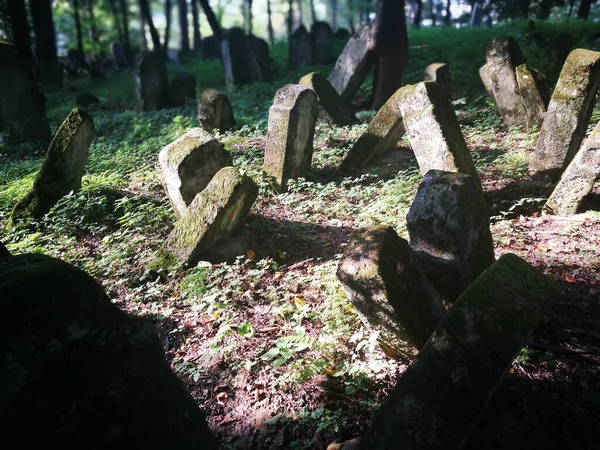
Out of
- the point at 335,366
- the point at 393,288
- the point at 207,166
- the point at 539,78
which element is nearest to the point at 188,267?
the point at 207,166

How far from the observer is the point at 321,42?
52.1 ft

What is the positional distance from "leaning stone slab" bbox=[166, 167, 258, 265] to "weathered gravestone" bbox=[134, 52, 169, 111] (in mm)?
9532

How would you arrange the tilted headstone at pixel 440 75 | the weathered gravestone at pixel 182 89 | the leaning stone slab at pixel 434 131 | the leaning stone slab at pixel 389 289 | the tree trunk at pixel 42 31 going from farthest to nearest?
the tree trunk at pixel 42 31, the weathered gravestone at pixel 182 89, the tilted headstone at pixel 440 75, the leaning stone slab at pixel 434 131, the leaning stone slab at pixel 389 289

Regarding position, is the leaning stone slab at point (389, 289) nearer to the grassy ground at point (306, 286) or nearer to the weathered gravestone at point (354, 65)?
the grassy ground at point (306, 286)

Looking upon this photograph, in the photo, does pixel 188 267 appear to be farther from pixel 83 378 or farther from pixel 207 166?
pixel 83 378

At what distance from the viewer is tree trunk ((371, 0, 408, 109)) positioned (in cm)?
968

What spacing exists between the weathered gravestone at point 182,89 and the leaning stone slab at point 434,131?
10.1m

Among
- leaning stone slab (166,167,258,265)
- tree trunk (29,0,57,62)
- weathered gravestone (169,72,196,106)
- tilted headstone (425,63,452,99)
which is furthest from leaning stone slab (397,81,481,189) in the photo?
tree trunk (29,0,57,62)

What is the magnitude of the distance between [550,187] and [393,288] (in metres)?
3.89

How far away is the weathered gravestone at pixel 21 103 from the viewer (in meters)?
10.6

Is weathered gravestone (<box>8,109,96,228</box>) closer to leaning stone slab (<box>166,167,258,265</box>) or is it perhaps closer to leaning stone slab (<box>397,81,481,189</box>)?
leaning stone slab (<box>166,167,258,265</box>)

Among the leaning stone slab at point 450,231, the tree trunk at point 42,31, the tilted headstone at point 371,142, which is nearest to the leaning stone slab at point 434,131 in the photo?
the tilted headstone at point 371,142

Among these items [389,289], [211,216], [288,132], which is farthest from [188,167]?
[389,289]

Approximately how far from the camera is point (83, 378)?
140 cm
